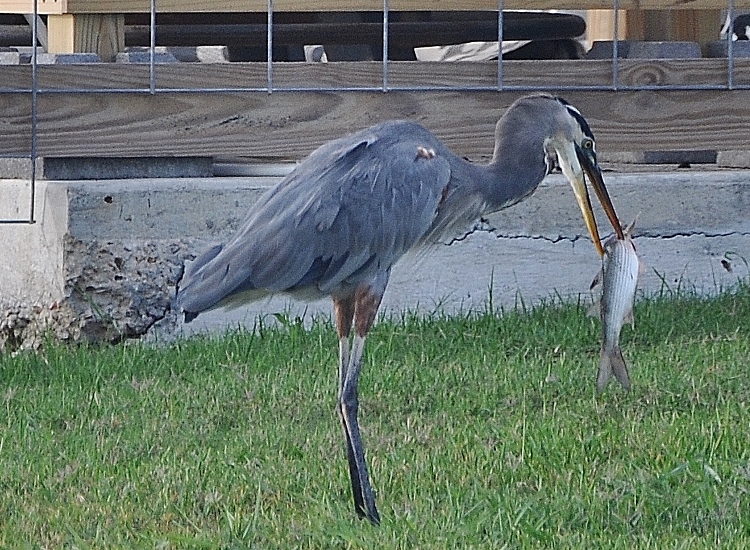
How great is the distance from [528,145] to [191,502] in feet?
5.24

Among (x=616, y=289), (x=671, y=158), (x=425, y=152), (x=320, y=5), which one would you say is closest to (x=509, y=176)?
(x=425, y=152)

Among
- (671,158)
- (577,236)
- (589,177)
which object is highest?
(589,177)

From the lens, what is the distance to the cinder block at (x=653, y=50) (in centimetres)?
706

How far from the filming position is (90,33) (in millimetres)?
6648

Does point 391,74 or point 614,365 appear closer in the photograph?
point 614,365

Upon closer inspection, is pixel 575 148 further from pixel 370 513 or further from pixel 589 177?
pixel 370 513

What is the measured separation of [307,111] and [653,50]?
5.79 feet

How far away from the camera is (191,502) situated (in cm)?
449

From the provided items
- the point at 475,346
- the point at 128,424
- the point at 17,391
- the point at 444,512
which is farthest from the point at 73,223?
the point at 444,512

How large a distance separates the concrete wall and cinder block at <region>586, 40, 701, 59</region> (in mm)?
570

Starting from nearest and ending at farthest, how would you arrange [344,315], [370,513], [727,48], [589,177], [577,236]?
[370,513]
[344,315]
[589,177]
[577,236]
[727,48]

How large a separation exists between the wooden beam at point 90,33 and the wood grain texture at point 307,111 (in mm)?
277

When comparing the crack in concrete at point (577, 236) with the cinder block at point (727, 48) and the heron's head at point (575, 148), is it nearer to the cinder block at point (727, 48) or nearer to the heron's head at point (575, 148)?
the cinder block at point (727, 48)

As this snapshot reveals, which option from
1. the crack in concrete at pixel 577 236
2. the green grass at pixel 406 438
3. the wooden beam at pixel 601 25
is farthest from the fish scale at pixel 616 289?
the wooden beam at pixel 601 25
